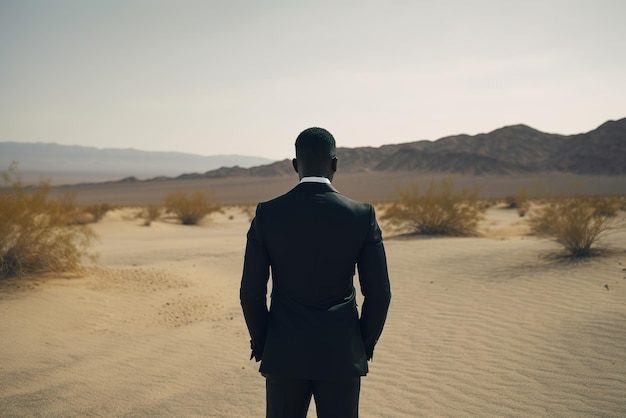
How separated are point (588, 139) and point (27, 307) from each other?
4069 inches

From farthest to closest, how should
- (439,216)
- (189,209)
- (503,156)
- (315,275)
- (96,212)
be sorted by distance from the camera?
(503,156) < (189,209) < (96,212) < (439,216) < (315,275)

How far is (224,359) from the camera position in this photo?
6.39 metres

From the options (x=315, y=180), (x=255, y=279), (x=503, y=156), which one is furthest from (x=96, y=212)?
(x=503, y=156)

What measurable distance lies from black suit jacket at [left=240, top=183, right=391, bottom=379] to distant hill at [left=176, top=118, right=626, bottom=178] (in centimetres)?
9004

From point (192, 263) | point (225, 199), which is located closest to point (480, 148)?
point (225, 199)

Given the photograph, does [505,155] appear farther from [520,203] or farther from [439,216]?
[439,216]

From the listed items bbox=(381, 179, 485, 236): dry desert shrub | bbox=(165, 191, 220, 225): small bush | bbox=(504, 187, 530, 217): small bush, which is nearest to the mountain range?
bbox=(504, 187, 530, 217): small bush

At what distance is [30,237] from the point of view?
31.1 feet

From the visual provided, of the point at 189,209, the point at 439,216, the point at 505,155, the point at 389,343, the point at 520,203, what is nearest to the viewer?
the point at 389,343

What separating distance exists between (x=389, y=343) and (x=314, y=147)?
489cm

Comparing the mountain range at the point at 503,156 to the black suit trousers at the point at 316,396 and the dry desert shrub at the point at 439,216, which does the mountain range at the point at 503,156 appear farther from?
the black suit trousers at the point at 316,396

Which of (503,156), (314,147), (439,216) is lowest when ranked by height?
(439,216)

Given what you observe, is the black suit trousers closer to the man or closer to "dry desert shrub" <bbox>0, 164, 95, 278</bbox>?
the man

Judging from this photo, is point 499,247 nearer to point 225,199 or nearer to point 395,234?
point 395,234
